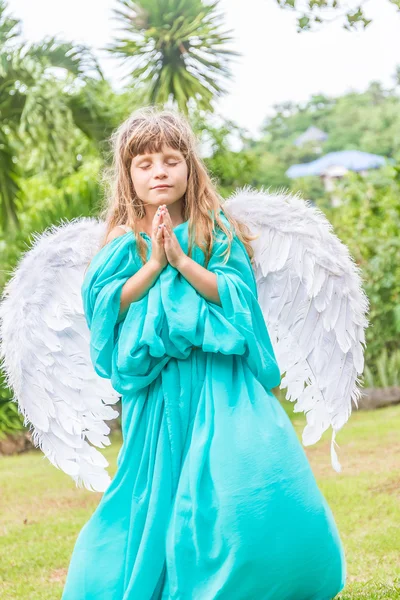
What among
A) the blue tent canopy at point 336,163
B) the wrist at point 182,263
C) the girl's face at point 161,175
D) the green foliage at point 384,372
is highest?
the girl's face at point 161,175

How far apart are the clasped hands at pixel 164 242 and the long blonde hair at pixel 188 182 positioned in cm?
10

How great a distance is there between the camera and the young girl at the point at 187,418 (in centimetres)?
273

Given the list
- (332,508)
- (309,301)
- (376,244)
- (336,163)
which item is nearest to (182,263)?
(309,301)

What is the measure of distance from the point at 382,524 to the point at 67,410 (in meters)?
2.51

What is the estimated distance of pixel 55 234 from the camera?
3541 millimetres

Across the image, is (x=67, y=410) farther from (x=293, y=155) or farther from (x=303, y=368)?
(x=293, y=155)

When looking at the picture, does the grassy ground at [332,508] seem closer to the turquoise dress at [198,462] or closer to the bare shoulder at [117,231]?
the turquoise dress at [198,462]

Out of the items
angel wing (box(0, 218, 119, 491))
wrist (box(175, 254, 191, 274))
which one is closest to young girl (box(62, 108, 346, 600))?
wrist (box(175, 254, 191, 274))

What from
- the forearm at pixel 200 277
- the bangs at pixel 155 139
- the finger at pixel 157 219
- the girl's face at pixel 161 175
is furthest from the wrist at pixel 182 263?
the bangs at pixel 155 139

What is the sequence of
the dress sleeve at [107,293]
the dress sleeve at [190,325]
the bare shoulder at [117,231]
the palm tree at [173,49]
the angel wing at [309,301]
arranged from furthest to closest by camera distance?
the palm tree at [173,49], the angel wing at [309,301], the bare shoulder at [117,231], the dress sleeve at [107,293], the dress sleeve at [190,325]

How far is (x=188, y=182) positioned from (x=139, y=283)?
0.42 meters

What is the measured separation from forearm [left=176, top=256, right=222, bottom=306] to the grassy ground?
1510 millimetres

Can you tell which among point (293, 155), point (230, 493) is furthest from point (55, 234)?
point (293, 155)

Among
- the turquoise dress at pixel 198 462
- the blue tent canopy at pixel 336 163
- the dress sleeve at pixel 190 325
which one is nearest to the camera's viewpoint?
the turquoise dress at pixel 198 462
